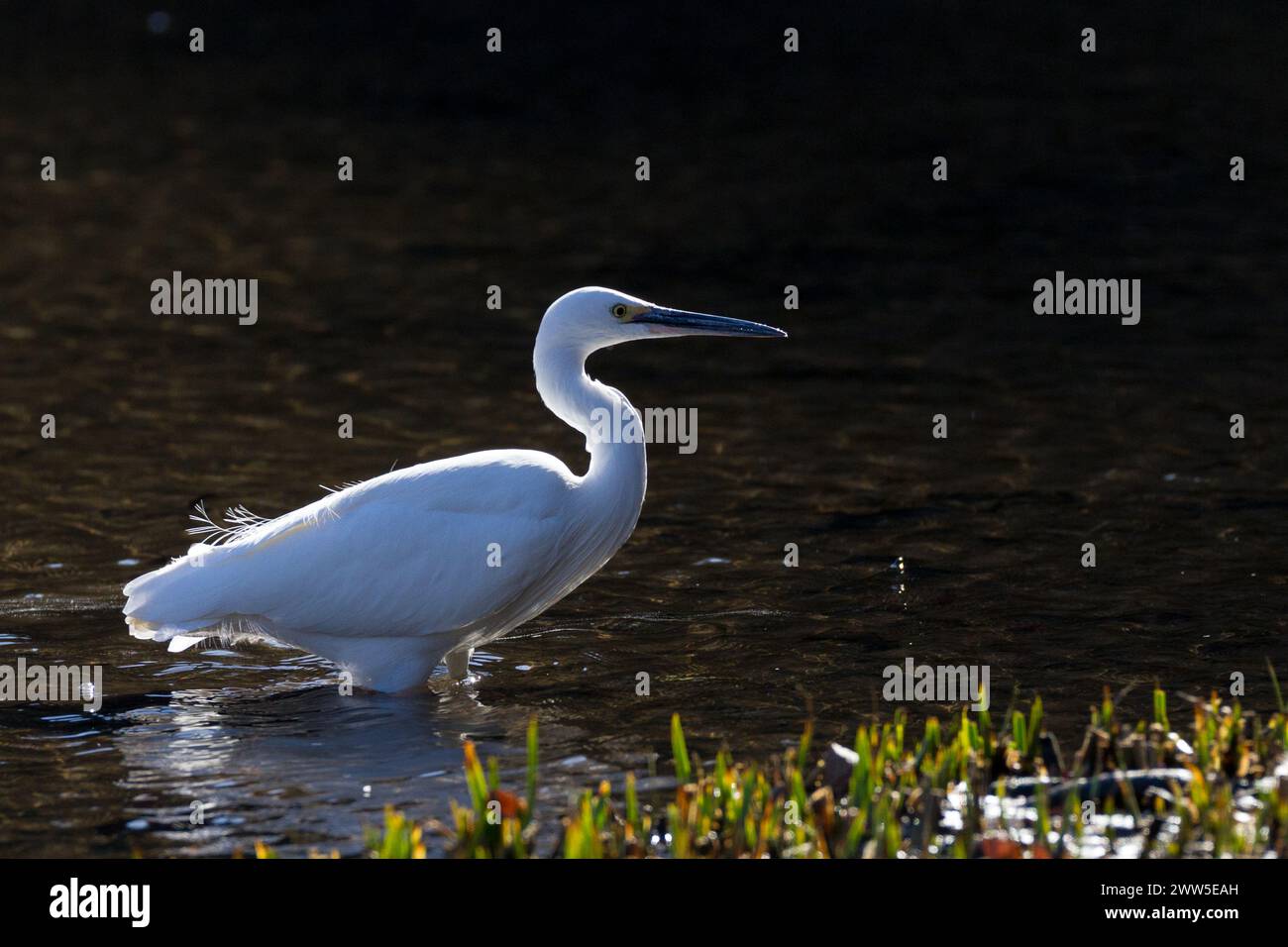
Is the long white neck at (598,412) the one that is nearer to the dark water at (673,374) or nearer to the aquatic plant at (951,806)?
Result: the dark water at (673,374)

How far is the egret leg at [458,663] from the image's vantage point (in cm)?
912

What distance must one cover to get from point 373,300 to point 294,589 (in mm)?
9922

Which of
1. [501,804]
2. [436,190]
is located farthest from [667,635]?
[436,190]

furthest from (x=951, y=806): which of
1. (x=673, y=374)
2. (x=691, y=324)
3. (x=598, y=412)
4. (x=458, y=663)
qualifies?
(x=673, y=374)

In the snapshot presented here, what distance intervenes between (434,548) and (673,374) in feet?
23.2

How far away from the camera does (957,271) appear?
1894 cm

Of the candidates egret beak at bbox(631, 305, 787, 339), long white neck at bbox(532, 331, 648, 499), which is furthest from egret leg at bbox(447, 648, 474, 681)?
egret beak at bbox(631, 305, 787, 339)

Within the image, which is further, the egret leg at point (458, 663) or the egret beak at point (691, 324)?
the egret leg at point (458, 663)

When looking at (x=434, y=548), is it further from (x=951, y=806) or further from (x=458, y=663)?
(x=951, y=806)

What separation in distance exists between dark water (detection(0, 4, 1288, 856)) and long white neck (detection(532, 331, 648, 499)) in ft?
3.39

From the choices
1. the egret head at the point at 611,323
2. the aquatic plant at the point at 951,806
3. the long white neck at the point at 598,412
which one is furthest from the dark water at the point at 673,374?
the egret head at the point at 611,323

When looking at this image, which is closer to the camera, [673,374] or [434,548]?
[434,548]

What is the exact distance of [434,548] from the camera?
862 cm

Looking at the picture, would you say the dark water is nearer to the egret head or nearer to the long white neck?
the long white neck
